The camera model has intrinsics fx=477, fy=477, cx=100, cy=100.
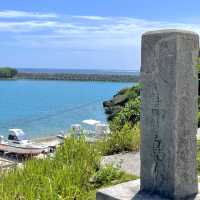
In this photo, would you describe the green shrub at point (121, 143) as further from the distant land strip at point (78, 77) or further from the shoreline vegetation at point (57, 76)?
the shoreline vegetation at point (57, 76)

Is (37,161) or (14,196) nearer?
(14,196)

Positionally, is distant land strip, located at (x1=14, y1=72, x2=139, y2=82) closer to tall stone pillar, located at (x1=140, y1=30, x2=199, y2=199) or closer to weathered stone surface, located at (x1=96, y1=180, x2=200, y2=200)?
weathered stone surface, located at (x1=96, y1=180, x2=200, y2=200)

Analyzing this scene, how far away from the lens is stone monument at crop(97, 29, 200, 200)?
484 cm

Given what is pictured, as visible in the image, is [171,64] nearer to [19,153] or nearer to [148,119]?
[148,119]

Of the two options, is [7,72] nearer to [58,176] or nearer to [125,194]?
[58,176]

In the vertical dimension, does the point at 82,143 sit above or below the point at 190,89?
below

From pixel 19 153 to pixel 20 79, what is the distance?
148 metres

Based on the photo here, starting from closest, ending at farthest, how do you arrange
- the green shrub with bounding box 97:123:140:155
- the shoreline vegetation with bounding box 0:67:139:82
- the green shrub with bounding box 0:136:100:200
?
the green shrub with bounding box 0:136:100:200 < the green shrub with bounding box 97:123:140:155 < the shoreline vegetation with bounding box 0:67:139:82

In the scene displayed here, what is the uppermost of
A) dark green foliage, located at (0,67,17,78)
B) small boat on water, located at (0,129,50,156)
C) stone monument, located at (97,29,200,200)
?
stone monument, located at (97,29,200,200)

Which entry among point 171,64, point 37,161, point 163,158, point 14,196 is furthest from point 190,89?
point 37,161

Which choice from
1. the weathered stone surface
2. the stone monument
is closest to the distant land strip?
the weathered stone surface

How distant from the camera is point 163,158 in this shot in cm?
502

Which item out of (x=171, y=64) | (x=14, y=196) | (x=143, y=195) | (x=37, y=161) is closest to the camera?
(x=171, y=64)

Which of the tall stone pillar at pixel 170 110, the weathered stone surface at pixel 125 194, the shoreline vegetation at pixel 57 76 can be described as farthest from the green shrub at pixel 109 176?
the shoreline vegetation at pixel 57 76
